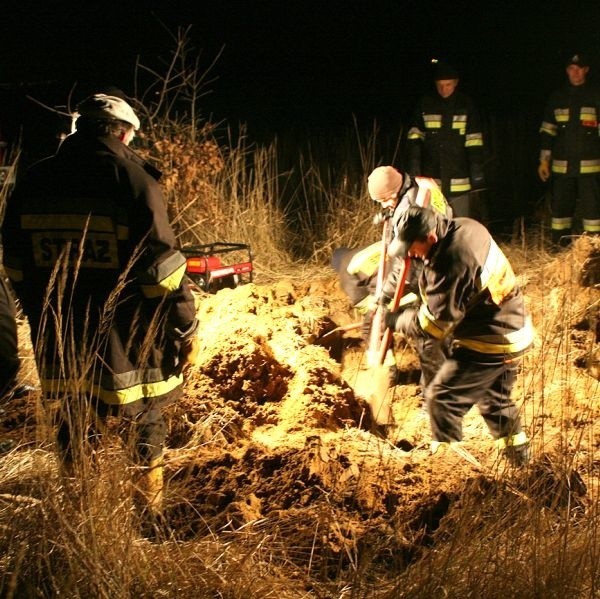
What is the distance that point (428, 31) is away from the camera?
18.7 metres

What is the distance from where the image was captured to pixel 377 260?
5758 mm

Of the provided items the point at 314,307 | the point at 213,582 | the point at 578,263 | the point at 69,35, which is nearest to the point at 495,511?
the point at 213,582

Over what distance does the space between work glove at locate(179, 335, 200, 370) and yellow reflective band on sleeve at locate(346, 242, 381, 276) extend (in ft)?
8.11

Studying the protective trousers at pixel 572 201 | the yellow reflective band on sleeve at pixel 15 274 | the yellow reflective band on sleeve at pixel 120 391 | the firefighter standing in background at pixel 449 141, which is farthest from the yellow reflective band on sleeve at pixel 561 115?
the yellow reflective band on sleeve at pixel 15 274

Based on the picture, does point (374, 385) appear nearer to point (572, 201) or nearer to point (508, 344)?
point (508, 344)

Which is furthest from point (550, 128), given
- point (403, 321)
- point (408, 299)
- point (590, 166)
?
point (403, 321)

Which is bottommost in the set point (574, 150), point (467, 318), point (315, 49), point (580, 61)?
point (467, 318)

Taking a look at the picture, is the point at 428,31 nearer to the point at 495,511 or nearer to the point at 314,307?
the point at 314,307

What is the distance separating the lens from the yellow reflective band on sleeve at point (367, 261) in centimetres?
576

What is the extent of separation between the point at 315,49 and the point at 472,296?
17.3 m

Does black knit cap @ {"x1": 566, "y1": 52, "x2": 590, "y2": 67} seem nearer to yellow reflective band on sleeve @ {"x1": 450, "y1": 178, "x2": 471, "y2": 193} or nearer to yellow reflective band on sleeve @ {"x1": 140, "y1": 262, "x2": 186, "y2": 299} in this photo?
yellow reflective band on sleeve @ {"x1": 450, "y1": 178, "x2": 471, "y2": 193}

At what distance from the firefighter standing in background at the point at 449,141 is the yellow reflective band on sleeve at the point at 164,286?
219 inches

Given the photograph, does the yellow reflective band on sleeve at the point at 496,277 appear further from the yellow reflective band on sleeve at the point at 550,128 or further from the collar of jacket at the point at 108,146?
the yellow reflective band on sleeve at the point at 550,128

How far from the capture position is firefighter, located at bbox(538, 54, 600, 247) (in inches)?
329
